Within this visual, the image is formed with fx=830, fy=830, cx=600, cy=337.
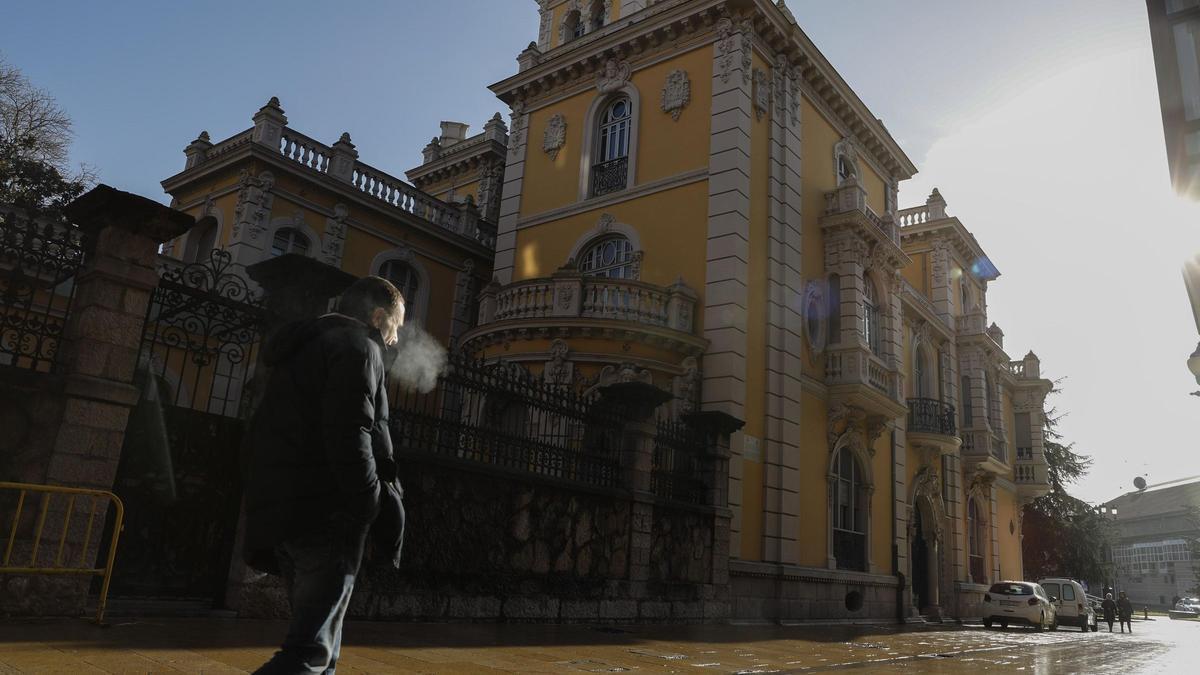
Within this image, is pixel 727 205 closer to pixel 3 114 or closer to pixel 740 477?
pixel 740 477

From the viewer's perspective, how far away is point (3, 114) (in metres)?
22.7

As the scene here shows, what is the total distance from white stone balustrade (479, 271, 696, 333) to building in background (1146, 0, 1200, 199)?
27.1 feet

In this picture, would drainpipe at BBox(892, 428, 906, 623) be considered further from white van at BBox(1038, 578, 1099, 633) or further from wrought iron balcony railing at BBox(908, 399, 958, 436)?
white van at BBox(1038, 578, 1099, 633)

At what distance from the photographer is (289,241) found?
19500 mm

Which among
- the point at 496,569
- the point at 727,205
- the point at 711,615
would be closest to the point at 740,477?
the point at 711,615

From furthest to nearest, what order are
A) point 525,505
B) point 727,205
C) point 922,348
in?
point 922,348, point 727,205, point 525,505

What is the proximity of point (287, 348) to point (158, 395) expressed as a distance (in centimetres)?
515

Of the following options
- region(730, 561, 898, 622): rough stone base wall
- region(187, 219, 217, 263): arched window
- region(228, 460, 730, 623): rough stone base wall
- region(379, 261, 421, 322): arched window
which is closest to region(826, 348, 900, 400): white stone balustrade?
region(730, 561, 898, 622): rough stone base wall

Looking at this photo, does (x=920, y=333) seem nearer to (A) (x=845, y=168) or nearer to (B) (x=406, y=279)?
(A) (x=845, y=168)

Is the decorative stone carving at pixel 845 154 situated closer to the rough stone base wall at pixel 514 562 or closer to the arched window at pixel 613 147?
the arched window at pixel 613 147

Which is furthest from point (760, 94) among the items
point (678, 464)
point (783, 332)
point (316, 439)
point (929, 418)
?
point (316, 439)

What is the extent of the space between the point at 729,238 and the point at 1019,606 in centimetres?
1330

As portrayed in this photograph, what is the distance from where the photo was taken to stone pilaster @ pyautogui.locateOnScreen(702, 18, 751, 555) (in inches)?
623

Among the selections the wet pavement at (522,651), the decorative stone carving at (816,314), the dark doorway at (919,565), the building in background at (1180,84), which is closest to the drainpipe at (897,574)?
the dark doorway at (919,565)
